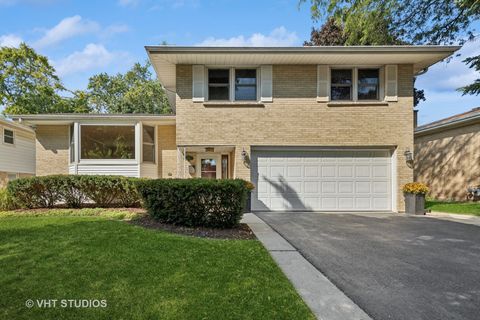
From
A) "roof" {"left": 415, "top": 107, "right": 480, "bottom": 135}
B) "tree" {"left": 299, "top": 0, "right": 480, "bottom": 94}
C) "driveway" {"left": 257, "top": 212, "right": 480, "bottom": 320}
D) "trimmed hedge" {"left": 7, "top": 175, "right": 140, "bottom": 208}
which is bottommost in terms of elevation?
"driveway" {"left": 257, "top": 212, "right": 480, "bottom": 320}

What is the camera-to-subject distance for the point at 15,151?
54.0 feet

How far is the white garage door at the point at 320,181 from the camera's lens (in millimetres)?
10398

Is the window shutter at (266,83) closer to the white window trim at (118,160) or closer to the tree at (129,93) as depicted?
the white window trim at (118,160)

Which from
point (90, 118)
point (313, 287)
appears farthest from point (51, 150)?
point (313, 287)

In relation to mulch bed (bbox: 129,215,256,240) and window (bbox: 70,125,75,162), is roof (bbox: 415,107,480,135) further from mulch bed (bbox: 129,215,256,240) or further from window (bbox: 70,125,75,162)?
window (bbox: 70,125,75,162)

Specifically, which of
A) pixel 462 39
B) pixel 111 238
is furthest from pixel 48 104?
pixel 462 39

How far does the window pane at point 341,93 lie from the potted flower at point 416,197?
150 inches

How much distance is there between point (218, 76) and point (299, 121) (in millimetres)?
3386

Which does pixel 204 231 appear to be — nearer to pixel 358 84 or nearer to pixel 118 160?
pixel 118 160

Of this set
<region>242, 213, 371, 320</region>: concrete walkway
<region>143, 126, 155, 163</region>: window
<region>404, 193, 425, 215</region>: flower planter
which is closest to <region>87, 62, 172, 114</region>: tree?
<region>143, 126, 155, 163</region>: window

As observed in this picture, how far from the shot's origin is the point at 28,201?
9.65 metres

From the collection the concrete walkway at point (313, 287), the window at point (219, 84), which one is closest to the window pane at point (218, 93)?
the window at point (219, 84)

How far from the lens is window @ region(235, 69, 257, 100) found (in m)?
10.5

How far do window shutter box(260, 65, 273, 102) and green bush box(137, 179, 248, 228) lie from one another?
4508mm
